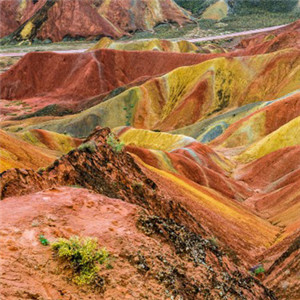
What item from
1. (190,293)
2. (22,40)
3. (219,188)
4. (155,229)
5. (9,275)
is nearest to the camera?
(9,275)

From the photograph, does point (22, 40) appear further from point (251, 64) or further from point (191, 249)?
point (191, 249)

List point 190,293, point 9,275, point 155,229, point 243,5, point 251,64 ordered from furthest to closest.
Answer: point 243,5
point 251,64
point 155,229
point 190,293
point 9,275

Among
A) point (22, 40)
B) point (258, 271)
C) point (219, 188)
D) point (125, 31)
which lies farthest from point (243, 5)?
point (258, 271)

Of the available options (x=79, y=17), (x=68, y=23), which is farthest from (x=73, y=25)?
(x=79, y=17)

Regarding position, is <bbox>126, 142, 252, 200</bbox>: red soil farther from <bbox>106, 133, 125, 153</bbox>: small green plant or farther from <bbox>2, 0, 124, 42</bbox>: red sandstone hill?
<bbox>2, 0, 124, 42</bbox>: red sandstone hill

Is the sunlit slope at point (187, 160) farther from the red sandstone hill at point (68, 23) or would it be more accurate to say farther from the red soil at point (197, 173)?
the red sandstone hill at point (68, 23)

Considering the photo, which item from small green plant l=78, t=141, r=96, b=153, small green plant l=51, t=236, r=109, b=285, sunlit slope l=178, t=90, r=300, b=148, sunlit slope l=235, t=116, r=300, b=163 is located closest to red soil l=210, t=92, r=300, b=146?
sunlit slope l=178, t=90, r=300, b=148

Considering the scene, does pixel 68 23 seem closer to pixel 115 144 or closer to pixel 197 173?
pixel 197 173
